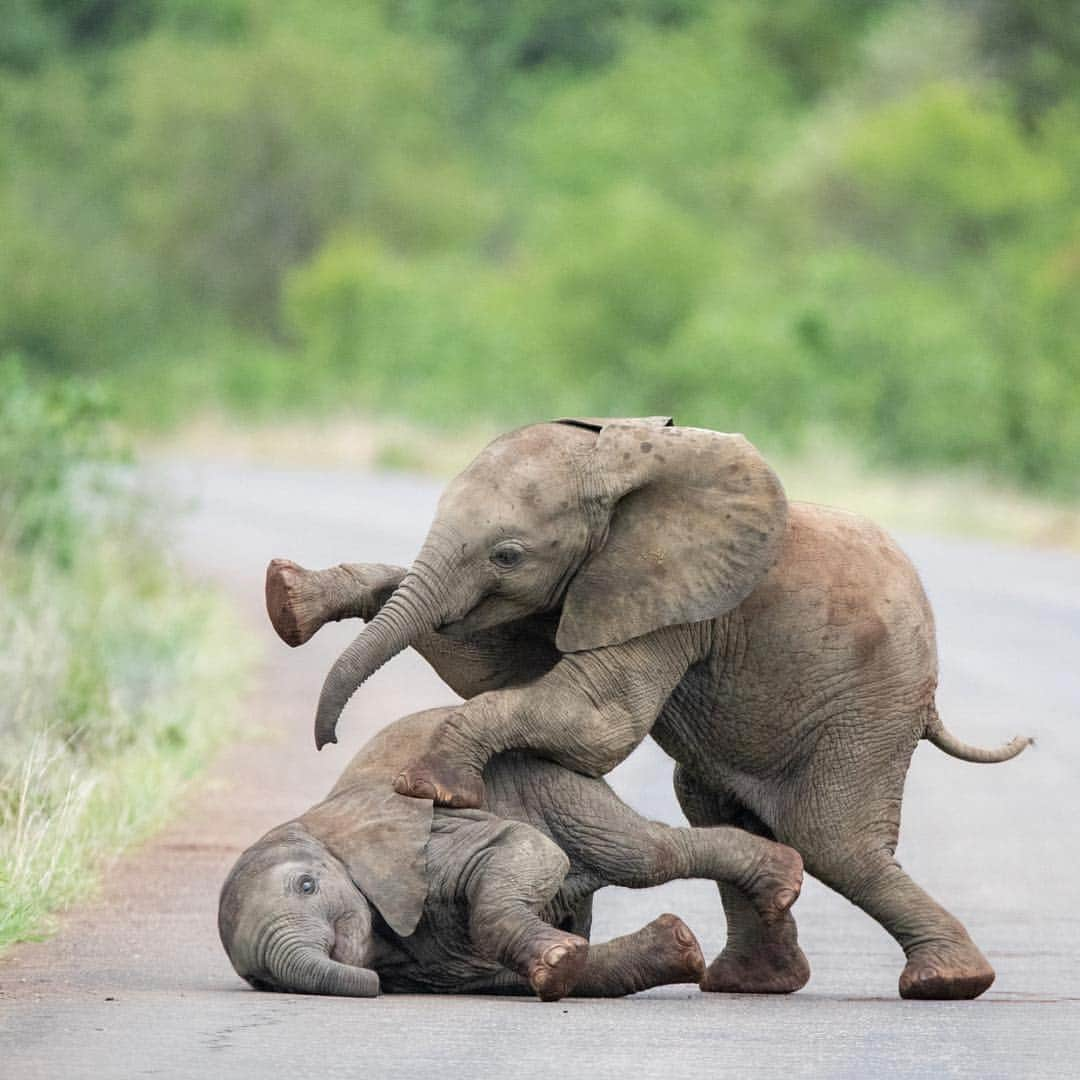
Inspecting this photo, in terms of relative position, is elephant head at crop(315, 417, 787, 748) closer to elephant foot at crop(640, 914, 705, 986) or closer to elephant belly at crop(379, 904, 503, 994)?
elephant belly at crop(379, 904, 503, 994)

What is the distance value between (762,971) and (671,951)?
69 centimetres

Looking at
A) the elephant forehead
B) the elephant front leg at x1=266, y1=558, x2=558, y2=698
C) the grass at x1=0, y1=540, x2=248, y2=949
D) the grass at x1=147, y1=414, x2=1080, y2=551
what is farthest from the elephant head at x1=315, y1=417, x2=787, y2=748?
the grass at x1=147, y1=414, x2=1080, y2=551

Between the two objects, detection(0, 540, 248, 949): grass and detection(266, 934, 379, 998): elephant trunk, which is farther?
detection(0, 540, 248, 949): grass

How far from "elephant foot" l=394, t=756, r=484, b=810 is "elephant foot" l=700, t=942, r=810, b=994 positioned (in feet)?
3.77

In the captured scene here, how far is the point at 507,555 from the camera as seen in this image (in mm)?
7453

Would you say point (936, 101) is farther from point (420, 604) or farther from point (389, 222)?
point (420, 604)

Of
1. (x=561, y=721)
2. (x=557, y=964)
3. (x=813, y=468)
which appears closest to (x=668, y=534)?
(x=561, y=721)

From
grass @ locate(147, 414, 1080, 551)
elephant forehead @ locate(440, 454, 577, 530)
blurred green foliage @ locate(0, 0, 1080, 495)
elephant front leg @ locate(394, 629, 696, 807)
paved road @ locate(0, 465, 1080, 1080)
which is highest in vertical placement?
blurred green foliage @ locate(0, 0, 1080, 495)

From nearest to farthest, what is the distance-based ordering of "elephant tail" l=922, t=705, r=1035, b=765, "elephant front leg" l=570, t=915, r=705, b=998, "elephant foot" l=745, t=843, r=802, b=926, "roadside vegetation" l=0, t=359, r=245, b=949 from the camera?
"elephant front leg" l=570, t=915, r=705, b=998, "elephant foot" l=745, t=843, r=802, b=926, "elephant tail" l=922, t=705, r=1035, b=765, "roadside vegetation" l=0, t=359, r=245, b=949

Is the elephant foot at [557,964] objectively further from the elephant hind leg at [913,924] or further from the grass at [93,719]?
the grass at [93,719]

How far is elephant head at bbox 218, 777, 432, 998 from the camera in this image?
7.20 m

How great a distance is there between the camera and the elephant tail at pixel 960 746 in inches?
323

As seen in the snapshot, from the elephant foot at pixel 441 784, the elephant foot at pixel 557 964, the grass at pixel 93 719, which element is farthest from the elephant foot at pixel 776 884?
the grass at pixel 93 719

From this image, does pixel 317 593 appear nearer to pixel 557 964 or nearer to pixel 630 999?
pixel 557 964
